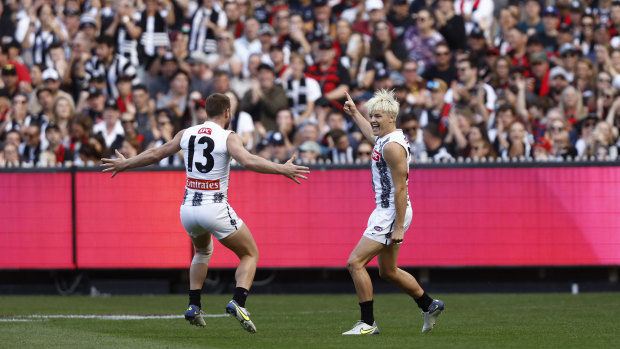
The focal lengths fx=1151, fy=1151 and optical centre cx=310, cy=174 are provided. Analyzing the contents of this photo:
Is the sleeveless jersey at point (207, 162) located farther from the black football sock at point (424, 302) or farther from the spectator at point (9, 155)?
the spectator at point (9, 155)

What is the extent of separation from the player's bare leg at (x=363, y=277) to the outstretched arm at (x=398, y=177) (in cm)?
25

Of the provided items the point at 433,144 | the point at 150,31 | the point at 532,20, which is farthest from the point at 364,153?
the point at 150,31

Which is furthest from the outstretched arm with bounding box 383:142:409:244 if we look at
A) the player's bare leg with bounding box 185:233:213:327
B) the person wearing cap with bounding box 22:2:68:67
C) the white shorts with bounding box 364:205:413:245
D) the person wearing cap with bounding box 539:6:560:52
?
the person wearing cap with bounding box 22:2:68:67

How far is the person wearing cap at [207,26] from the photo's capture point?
63.8ft

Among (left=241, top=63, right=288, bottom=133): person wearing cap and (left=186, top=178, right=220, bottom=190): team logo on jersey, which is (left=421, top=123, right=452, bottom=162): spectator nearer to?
(left=241, top=63, right=288, bottom=133): person wearing cap

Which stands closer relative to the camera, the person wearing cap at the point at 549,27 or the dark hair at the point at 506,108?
the dark hair at the point at 506,108

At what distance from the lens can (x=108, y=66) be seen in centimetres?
1911

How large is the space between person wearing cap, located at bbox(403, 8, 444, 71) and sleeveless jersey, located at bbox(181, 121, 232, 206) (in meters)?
8.83

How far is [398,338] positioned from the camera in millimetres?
9617

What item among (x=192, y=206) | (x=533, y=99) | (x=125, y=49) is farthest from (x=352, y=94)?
(x=192, y=206)

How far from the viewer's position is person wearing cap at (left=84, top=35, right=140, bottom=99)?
1883 cm

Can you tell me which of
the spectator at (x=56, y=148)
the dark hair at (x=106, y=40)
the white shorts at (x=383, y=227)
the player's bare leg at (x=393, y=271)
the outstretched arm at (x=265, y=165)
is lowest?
the player's bare leg at (x=393, y=271)

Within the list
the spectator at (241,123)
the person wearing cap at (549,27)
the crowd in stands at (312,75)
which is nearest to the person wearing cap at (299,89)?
the crowd in stands at (312,75)

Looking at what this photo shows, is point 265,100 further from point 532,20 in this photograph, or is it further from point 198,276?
point 198,276
